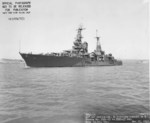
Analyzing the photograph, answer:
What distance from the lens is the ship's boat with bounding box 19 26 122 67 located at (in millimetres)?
17797

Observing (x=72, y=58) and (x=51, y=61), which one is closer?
(x=51, y=61)

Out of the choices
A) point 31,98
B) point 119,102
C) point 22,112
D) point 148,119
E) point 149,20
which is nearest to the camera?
point 148,119

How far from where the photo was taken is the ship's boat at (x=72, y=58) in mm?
17797

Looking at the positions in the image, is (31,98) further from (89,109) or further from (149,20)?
(149,20)

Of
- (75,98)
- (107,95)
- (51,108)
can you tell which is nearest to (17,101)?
(51,108)

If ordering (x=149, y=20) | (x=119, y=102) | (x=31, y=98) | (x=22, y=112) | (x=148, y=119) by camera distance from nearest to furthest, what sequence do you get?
(x=148, y=119), (x=22, y=112), (x=149, y=20), (x=119, y=102), (x=31, y=98)

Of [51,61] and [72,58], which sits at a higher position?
[72,58]

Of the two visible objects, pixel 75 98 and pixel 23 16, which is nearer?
pixel 23 16

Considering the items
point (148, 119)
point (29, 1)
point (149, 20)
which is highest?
point (29, 1)

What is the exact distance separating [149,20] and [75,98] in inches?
116

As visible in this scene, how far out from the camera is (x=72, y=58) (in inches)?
777

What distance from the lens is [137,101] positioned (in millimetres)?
4922

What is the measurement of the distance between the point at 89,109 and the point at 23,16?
9.47ft

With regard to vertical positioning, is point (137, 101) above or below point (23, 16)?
below
